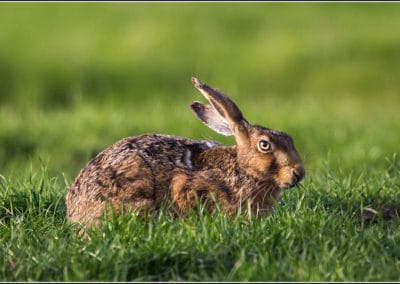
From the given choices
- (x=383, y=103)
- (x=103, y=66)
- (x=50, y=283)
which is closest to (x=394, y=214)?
(x=50, y=283)

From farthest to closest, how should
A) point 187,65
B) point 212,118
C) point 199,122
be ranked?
point 187,65 → point 199,122 → point 212,118

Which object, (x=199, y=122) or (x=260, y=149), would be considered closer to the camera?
(x=260, y=149)

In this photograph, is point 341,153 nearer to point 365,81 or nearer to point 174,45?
point 365,81

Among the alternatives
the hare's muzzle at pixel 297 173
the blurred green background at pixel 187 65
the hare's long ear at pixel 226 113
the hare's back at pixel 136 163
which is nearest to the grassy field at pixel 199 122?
the blurred green background at pixel 187 65

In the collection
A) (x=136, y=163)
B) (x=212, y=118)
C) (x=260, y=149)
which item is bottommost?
(x=136, y=163)

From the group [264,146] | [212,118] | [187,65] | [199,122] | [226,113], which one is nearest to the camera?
[264,146]

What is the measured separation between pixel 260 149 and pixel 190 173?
498mm

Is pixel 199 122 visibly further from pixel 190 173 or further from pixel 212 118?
pixel 190 173

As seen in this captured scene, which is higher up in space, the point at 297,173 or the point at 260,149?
the point at 260,149

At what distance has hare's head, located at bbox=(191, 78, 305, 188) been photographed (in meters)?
6.73

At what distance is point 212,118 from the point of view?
7285mm

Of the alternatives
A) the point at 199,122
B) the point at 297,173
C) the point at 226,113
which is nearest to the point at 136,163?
the point at 226,113

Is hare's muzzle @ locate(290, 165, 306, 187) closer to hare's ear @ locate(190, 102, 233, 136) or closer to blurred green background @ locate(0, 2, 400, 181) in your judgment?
hare's ear @ locate(190, 102, 233, 136)

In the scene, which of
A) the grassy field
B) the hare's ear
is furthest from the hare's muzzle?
the hare's ear
